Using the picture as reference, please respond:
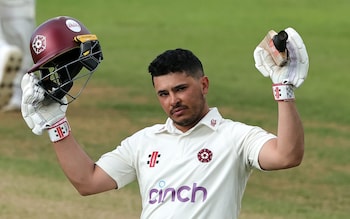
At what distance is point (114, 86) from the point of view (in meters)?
17.1

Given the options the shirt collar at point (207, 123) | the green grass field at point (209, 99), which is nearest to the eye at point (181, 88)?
the shirt collar at point (207, 123)

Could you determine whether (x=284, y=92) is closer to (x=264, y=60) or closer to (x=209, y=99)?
(x=264, y=60)

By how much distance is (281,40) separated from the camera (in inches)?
203

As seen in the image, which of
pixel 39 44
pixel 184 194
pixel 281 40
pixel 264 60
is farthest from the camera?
pixel 39 44

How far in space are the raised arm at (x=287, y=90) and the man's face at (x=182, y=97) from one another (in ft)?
1.19

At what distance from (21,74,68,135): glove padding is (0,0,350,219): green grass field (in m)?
3.34

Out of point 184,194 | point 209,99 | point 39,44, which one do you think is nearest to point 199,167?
point 184,194

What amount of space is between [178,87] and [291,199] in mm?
4713

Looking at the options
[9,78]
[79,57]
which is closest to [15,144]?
[9,78]

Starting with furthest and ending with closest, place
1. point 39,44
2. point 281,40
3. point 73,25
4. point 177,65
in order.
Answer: point 73,25 → point 39,44 → point 177,65 → point 281,40

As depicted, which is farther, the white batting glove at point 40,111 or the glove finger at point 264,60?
the white batting glove at point 40,111

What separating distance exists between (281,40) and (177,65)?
0.59 metres

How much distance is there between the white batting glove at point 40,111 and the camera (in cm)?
565

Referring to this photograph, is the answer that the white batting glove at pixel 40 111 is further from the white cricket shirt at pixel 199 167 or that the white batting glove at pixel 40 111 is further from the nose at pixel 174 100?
the nose at pixel 174 100
